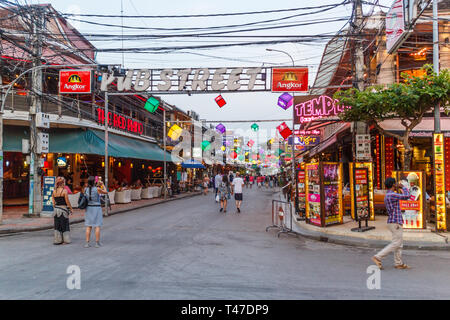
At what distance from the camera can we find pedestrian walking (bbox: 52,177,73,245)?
31.5 ft

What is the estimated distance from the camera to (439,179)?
36.1 ft

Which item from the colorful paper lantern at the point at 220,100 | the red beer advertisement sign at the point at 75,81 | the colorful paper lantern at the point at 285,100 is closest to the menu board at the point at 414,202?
the colorful paper lantern at the point at 285,100

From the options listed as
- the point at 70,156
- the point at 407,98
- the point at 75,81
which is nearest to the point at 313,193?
the point at 407,98

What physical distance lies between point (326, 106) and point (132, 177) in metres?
21.8

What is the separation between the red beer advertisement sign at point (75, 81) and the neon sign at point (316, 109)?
9.33 metres

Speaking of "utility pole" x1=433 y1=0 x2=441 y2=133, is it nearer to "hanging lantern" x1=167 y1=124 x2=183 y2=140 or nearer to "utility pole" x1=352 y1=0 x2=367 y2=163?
"utility pole" x1=352 y1=0 x2=367 y2=163

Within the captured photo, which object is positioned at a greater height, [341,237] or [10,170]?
[10,170]

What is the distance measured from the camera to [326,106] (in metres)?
15.4

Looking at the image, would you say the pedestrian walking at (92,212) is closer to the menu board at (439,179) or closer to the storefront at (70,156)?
the storefront at (70,156)

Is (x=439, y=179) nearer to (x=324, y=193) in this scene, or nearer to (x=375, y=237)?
(x=375, y=237)

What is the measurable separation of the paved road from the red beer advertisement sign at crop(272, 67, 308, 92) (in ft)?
22.7

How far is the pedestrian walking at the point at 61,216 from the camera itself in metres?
9.61
